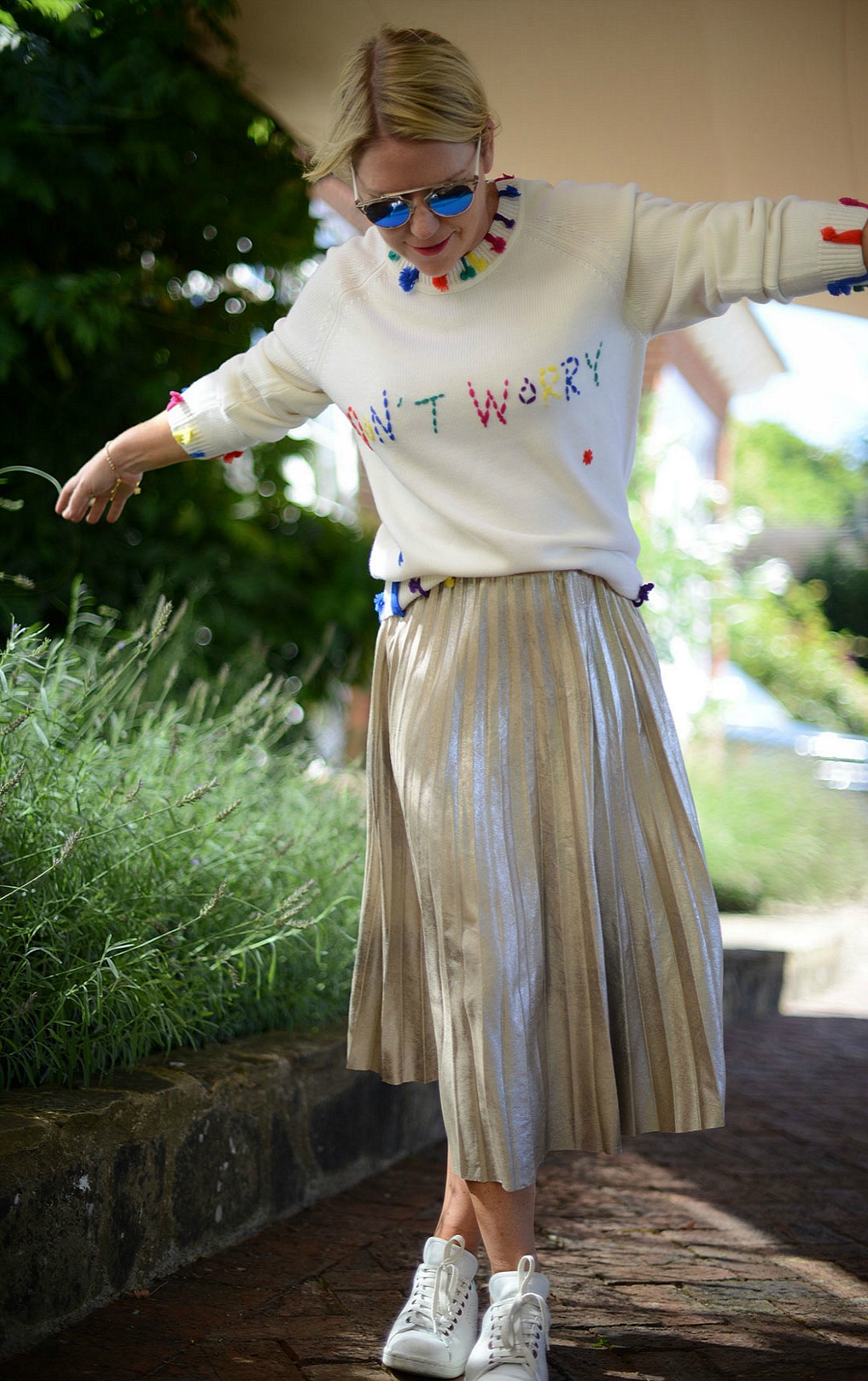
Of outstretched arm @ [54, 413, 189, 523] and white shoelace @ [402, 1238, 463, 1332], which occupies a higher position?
outstretched arm @ [54, 413, 189, 523]

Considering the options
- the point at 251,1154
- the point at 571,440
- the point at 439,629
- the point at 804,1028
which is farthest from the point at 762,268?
the point at 804,1028

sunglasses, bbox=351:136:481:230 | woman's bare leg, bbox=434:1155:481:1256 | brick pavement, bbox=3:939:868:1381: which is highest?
sunglasses, bbox=351:136:481:230

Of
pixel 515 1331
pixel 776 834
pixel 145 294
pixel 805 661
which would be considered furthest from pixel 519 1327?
pixel 805 661

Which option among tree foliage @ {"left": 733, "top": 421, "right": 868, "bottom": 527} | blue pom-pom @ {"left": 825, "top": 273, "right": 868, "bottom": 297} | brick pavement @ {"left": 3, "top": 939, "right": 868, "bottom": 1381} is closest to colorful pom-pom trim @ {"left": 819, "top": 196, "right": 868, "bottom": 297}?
blue pom-pom @ {"left": 825, "top": 273, "right": 868, "bottom": 297}

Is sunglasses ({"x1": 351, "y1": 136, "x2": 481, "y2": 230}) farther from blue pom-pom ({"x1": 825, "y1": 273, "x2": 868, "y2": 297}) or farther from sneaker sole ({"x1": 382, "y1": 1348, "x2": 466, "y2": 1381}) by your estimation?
sneaker sole ({"x1": 382, "y1": 1348, "x2": 466, "y2": 1381})

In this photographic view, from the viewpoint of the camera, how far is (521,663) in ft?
6.02

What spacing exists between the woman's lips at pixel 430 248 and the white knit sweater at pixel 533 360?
7 cm

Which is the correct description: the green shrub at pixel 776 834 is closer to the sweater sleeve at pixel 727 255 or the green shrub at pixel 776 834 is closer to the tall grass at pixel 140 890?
the tall grass at pixel 140 890

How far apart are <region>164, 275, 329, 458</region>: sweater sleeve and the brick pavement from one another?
140 cm

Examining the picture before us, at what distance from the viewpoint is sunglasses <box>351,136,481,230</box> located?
1715 mm

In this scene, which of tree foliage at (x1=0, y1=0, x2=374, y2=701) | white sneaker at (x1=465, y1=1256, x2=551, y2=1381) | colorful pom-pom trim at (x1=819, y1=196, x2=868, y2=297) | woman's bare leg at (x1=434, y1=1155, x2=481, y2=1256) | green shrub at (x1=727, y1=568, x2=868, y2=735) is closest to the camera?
colorful pom-pom trim at (x1=819, y1=196, x2=868, y2=297)

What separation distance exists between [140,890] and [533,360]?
1.37m

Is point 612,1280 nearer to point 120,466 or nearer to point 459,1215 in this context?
point 459,1215

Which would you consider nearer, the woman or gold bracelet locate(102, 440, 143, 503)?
the woman
